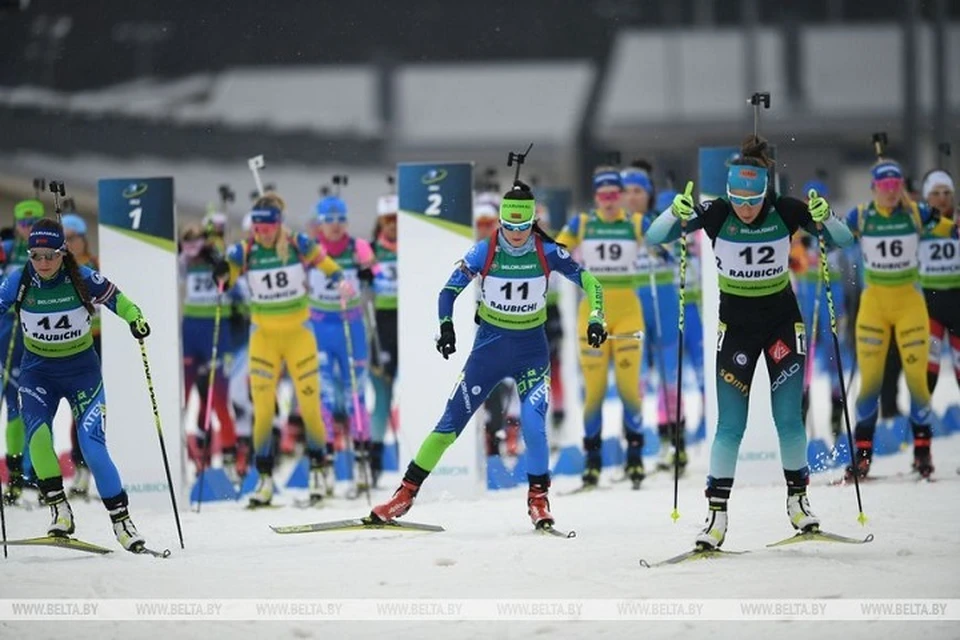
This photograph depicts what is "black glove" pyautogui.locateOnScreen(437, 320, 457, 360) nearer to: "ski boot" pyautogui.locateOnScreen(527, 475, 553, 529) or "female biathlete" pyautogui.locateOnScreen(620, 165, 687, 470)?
"ski boot" pyautogui.locateOnScreen(527, 475, 553, 529)

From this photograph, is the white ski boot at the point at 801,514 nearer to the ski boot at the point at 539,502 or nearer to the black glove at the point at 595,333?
the black glove at the point at 595,333

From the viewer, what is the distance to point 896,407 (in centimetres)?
1134

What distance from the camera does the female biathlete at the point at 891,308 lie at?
9125 mm

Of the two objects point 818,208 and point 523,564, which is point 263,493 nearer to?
point 523,564

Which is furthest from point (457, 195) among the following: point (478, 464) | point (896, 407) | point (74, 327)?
point (896, 407)

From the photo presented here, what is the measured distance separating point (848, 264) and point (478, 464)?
4477mm

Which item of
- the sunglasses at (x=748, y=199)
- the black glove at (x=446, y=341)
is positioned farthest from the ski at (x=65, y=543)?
the sunglasses at (x=748, y=199)

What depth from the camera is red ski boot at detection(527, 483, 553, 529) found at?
7.88 metres

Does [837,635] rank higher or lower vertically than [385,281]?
lower

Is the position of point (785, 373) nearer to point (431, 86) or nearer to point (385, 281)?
point (385, 281)

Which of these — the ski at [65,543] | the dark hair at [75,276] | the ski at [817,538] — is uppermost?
the dark hair at [75,276]

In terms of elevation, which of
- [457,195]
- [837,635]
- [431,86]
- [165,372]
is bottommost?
[837,635]

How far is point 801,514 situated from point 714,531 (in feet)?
1.34

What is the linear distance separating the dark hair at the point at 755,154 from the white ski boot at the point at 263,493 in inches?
144
